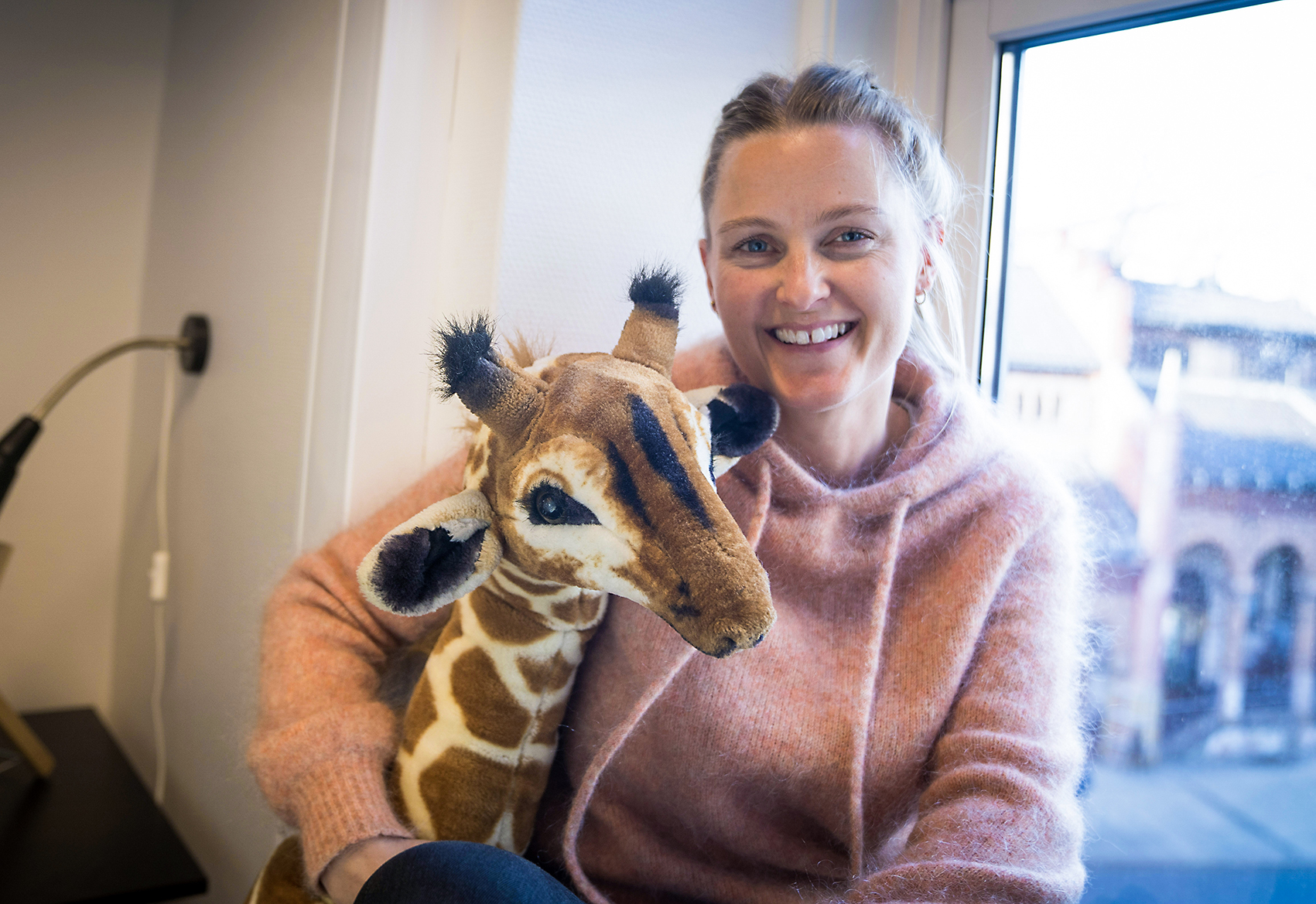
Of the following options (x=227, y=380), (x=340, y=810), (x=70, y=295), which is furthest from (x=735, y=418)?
(x=70, y=295)

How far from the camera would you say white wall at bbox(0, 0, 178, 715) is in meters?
1.54

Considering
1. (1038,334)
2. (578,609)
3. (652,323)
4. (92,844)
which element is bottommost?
(92,844)

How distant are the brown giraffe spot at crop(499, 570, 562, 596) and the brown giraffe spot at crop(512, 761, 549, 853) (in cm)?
15

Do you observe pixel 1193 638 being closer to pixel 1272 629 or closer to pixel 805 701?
pixel 1272 629

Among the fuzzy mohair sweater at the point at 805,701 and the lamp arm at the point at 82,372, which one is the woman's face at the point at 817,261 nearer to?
the fuzzy mohair sweater at the point at 805,701

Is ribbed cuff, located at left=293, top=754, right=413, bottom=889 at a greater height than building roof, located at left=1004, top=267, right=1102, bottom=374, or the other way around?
building roof, located at left=1004, top=267, right=1102, bottom=374

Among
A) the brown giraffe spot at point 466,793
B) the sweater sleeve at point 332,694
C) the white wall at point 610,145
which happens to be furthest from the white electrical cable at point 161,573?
the brown giraffe spot at point 466,793

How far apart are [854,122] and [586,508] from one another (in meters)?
0.44

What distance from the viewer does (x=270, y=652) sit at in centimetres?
80

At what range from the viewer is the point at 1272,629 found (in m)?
0.86

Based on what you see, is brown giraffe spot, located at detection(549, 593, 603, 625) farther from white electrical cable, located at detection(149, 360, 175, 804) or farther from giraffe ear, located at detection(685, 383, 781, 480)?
white electrical cable, located at detection(149, 360, 175, 804)

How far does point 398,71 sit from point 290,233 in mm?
290

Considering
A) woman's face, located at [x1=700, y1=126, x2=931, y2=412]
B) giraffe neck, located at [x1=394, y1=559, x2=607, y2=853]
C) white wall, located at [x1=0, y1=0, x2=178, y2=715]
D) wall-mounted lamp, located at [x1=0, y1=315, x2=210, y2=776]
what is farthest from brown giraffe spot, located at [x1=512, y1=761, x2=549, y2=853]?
white wall, located at [x1=0, y1=0, x2=178, y2=715]

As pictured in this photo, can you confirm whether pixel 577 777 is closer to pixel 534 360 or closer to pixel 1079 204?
pixel 534 360
